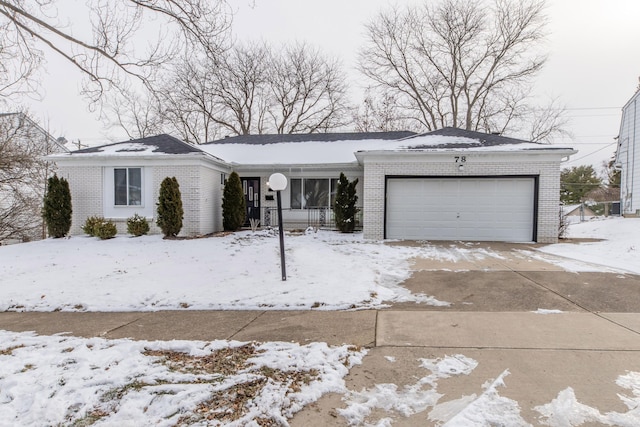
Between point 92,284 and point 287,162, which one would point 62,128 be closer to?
point 287,162

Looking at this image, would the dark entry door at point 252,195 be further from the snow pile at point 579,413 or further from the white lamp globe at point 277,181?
the snow pile at point 579,413

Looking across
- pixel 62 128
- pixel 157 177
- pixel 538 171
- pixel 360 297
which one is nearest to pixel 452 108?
pixel 538 171

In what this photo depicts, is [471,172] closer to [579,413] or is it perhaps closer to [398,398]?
[579,413]

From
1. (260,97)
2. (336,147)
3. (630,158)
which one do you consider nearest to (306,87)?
(260,97)

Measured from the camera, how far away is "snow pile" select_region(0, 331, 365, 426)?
240 cm

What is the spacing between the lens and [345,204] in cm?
1298

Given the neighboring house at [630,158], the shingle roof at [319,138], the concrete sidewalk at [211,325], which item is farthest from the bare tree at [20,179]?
the neighboring house at [630,158]

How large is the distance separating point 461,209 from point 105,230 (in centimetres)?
1154

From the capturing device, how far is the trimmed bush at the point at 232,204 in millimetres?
13578

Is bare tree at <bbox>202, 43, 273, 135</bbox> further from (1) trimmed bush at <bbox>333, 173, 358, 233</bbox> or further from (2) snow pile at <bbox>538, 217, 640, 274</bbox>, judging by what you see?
(2) snow pile at <bbox>538, 217, 640, 274</bbox>

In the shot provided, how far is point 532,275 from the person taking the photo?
21.6ft

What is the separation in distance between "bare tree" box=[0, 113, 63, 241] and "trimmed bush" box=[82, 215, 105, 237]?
4020mm

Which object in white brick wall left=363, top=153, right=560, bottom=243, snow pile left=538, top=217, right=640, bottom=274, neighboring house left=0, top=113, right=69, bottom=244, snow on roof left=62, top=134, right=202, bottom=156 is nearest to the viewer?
snow pile left=538, top=217, right=640, bottom=274

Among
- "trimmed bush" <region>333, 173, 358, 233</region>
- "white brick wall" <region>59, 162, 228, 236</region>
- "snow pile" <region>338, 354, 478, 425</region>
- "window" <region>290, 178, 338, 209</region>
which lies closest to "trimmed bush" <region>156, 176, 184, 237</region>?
"white brick wall" <region>59, 162, 228, 236</region>
